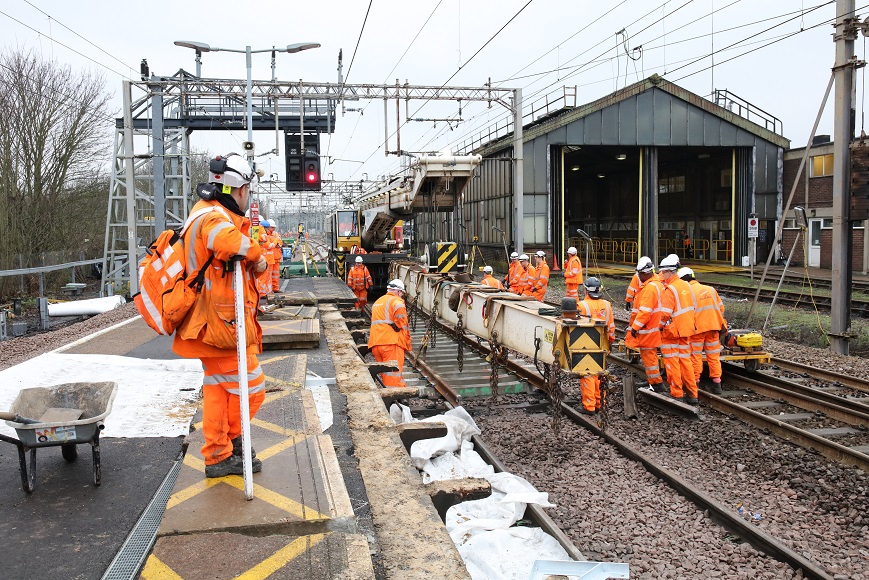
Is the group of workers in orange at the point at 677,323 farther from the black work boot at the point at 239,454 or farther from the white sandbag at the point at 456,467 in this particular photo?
the black work boot at the point at 239,454

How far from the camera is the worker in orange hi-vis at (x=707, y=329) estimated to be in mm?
8648

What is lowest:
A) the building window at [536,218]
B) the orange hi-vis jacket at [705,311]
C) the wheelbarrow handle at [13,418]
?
the wheelbarrow handle at [13,418]

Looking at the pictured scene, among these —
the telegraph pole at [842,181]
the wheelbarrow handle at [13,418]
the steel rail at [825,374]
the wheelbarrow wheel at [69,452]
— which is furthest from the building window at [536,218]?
the wheelbarrow handle at [13,418]

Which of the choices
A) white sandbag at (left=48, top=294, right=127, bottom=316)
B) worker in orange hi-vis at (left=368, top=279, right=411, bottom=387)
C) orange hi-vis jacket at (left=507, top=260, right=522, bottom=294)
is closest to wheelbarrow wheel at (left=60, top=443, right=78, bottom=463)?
worker in orange hi-vis at (left=368, top=279, right=411, bottom=387)

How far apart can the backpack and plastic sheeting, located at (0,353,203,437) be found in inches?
86.8

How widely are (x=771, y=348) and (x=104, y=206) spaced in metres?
25.7

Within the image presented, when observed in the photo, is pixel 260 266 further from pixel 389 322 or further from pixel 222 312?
pixel 389 322

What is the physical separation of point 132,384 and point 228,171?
3.98 m

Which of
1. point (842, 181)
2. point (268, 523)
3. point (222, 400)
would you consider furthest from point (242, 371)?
point (842, 181)

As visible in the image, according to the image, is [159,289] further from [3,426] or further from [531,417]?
[531,417]

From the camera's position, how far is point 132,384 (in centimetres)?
679

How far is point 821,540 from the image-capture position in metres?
5.08

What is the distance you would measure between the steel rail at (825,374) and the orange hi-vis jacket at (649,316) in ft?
9.13

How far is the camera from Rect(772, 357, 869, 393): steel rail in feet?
29.7
